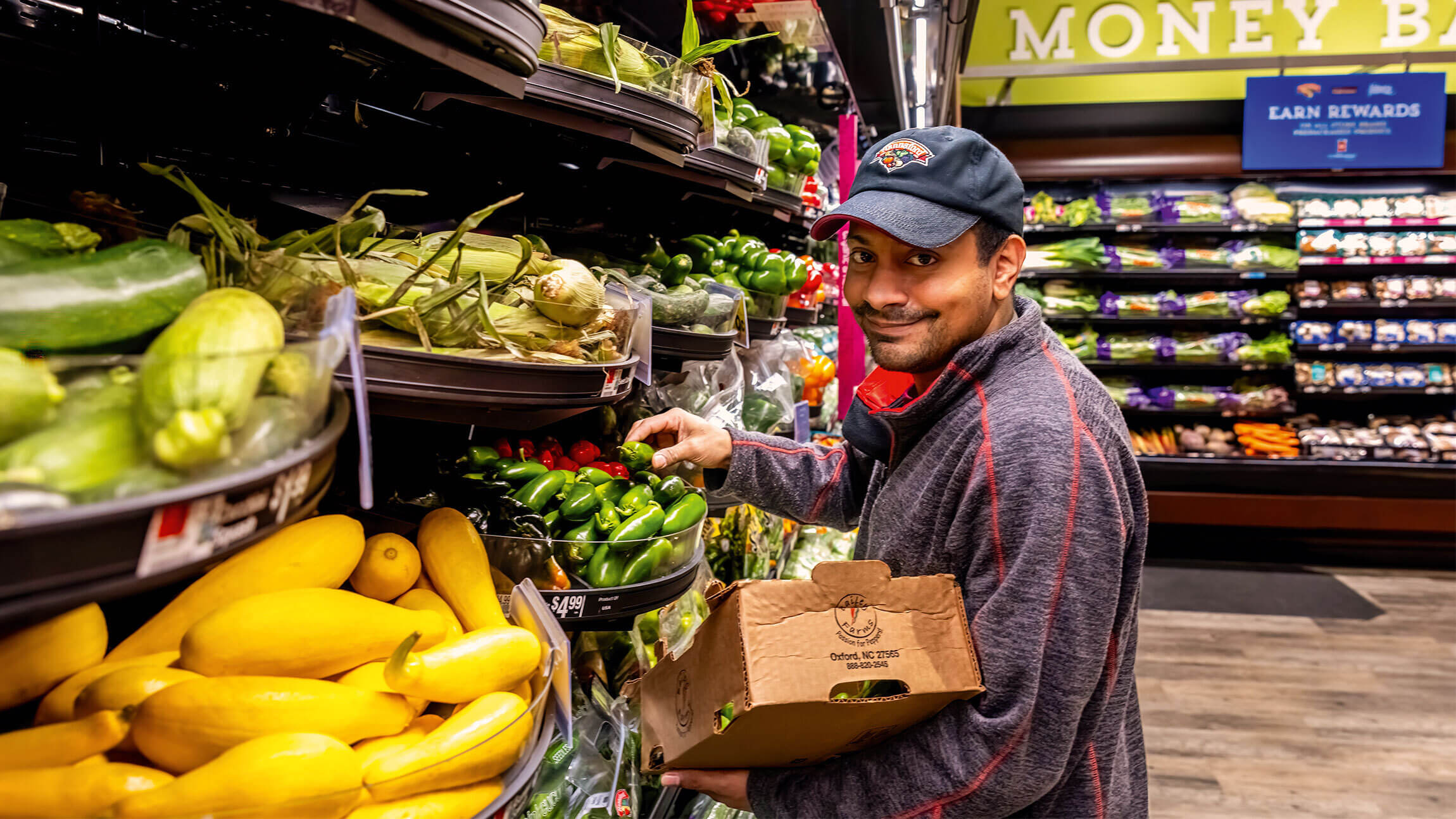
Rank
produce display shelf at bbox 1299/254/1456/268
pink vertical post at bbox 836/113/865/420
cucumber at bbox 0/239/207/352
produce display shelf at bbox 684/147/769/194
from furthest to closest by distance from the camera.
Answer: produce display shelf at bbox 1299/254/1456/268 < pink vertical post at bbox 836/113/865/420 < produce display shelf at bbox 684/147/769/194 < cucumber at bbox 0/239/207/352

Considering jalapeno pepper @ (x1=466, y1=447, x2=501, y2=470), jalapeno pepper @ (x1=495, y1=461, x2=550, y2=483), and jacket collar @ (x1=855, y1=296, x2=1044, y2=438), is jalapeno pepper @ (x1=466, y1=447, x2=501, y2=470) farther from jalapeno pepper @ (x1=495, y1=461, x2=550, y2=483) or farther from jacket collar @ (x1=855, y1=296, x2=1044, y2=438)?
jacket collar @ (x1=855, y1=296, x2=1044, y2=438)

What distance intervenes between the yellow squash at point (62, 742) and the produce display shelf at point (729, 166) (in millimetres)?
1491

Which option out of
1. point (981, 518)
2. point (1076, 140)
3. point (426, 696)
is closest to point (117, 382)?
point (426, 696)

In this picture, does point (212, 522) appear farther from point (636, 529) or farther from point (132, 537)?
point (636, 529)

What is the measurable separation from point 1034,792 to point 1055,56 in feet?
17.8

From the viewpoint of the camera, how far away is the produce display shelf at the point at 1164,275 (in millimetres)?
6072

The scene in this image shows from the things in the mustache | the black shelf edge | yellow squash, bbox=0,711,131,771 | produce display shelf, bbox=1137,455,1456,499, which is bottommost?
produce display shelf, bbox=1137,455,1456,499

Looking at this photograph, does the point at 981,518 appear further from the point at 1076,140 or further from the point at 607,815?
the point at 1076,140

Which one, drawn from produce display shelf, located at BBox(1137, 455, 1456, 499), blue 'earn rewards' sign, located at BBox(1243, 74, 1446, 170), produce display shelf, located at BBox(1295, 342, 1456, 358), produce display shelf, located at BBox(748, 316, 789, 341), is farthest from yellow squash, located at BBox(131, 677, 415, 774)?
produce display shelf, located at BBox(1295, 342, 1456, 358)

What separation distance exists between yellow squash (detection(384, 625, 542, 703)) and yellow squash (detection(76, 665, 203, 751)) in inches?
5.8

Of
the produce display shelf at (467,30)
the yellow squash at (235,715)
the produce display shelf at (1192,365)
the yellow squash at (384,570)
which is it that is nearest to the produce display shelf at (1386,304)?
the produce display shelf at (1192,365)

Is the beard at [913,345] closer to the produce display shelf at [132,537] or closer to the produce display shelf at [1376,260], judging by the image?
the produce display shelf at [132,537]

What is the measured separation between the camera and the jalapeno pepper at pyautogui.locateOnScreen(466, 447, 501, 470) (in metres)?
1.44

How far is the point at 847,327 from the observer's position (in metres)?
3.87
